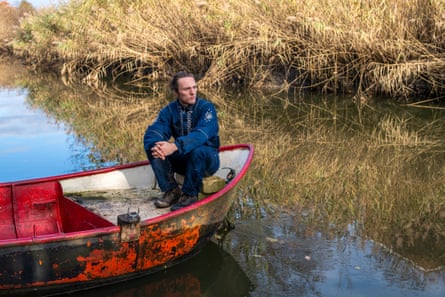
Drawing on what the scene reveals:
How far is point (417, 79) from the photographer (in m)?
12.8

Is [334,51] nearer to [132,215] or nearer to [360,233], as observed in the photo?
[360,233]

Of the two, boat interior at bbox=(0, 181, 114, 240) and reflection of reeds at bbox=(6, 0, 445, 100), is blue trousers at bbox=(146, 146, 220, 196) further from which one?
reflection of reeds at bbox=(6, 0, 445, 100)

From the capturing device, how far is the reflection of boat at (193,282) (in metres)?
4.42

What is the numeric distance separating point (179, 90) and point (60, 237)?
1.68 metres

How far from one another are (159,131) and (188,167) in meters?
0.41

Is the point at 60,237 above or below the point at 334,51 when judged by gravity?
below

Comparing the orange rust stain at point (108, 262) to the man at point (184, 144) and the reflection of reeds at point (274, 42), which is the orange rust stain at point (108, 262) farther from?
the reflection of reeds at point (274, 42)

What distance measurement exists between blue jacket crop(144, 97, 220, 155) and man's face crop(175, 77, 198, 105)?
0.11 metres

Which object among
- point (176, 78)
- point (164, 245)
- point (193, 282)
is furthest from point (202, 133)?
point (193, 282)

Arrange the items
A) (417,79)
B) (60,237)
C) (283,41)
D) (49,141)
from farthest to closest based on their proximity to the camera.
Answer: (283,41)
(417,79)
(49,141)
(60,237)

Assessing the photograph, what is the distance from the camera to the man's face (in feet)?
16.7

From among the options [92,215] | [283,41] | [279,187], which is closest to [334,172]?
[279,187]

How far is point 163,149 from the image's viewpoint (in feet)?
15.9

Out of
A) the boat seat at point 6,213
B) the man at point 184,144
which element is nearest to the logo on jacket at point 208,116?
the man at point 184,144
